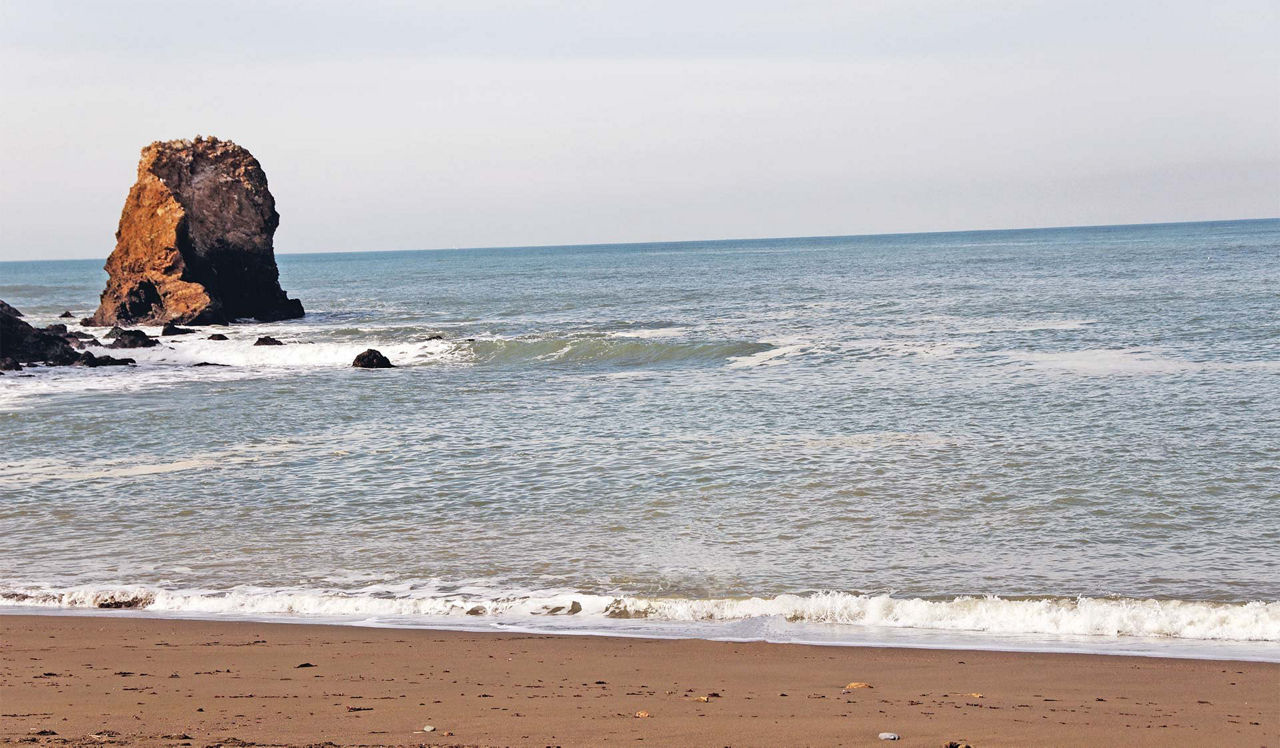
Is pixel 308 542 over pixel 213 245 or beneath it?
beneath

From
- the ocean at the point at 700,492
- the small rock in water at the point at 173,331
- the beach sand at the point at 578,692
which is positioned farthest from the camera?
the small rock in water at the point at 173,331

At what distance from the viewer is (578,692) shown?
6.97m

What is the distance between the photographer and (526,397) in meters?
22.7

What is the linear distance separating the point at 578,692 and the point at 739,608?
2503mm

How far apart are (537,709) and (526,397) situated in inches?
643

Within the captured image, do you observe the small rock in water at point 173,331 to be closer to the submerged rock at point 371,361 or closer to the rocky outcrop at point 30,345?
the rocky outcrop at point 30,345

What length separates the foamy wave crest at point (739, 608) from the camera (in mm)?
8414

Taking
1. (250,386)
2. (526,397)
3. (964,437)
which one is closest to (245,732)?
(964,437)

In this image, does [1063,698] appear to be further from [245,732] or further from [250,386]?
[250,386]

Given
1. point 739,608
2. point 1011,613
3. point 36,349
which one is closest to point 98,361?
point 36,349

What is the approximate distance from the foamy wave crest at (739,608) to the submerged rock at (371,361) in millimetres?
19806

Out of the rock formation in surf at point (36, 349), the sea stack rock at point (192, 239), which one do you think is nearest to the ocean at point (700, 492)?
the rock formation in surf at point (36, 349)

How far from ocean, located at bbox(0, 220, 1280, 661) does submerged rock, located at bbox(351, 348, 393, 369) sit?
41cm

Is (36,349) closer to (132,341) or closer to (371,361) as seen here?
(132,341)
